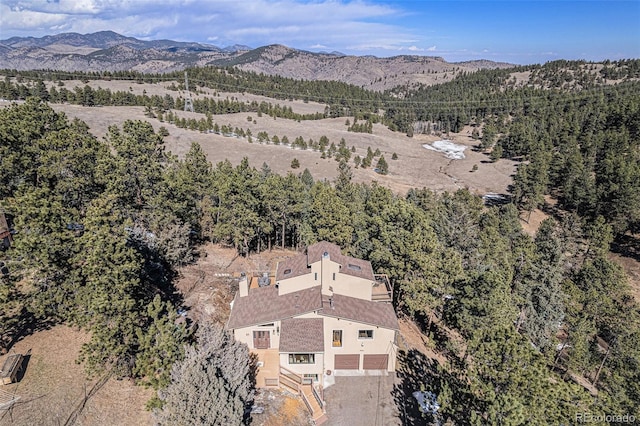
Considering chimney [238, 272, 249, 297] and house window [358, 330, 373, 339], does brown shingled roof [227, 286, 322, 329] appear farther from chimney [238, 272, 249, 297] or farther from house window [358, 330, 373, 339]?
house window [358, 330, 373, 339]

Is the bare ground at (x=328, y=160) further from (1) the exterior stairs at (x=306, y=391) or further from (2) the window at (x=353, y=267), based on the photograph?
(1) the exterior stairs at (x=306, y=391)

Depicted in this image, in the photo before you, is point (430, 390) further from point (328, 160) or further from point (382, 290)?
point (328, 160)

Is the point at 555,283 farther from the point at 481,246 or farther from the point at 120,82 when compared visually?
the point at 120,82

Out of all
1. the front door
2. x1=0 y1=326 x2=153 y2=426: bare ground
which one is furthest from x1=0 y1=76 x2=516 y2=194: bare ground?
x1=0 y1=326 x2=153 y2=426: bare ground

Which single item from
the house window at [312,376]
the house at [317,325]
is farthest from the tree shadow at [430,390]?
the house window at [312,376]

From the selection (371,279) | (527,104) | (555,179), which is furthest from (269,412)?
(527,104)

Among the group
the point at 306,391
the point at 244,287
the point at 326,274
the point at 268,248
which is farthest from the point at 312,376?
the point at 268,248

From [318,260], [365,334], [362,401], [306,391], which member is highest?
[318,260]
